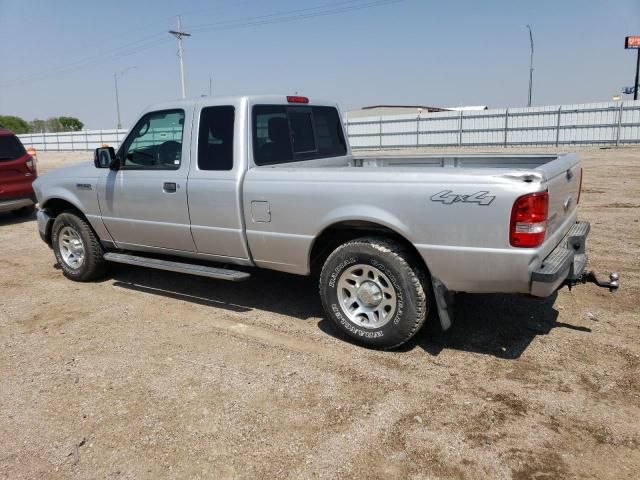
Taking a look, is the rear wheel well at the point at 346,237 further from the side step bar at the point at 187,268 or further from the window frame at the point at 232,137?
the window frame at the point at 232,137

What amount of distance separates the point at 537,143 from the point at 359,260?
27223 millimetres

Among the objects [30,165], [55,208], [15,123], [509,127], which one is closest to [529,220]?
[55,208]

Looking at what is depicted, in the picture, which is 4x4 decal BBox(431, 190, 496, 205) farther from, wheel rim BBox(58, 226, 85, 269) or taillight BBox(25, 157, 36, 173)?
taillight BBox(25, 157, 36, 173)

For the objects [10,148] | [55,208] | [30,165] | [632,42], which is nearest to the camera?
[55,208]

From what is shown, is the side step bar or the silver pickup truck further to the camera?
the side step bar

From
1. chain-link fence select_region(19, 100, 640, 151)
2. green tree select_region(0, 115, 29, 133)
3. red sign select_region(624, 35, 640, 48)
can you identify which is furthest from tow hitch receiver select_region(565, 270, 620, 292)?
green tree select_region(0, 115, 29, 133)

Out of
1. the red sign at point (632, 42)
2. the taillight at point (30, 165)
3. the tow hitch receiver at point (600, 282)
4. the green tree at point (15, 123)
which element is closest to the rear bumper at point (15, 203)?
the taillight at point (30, 165)

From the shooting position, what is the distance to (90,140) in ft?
139

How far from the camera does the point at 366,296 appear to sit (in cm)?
411

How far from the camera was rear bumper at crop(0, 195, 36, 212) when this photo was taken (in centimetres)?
1002

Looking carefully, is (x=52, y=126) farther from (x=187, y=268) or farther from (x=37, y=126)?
(x=187, y=268)

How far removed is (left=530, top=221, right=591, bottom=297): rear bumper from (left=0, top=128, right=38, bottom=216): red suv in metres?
9.82

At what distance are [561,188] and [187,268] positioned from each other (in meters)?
3.32

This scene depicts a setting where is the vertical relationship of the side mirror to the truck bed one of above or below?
above
